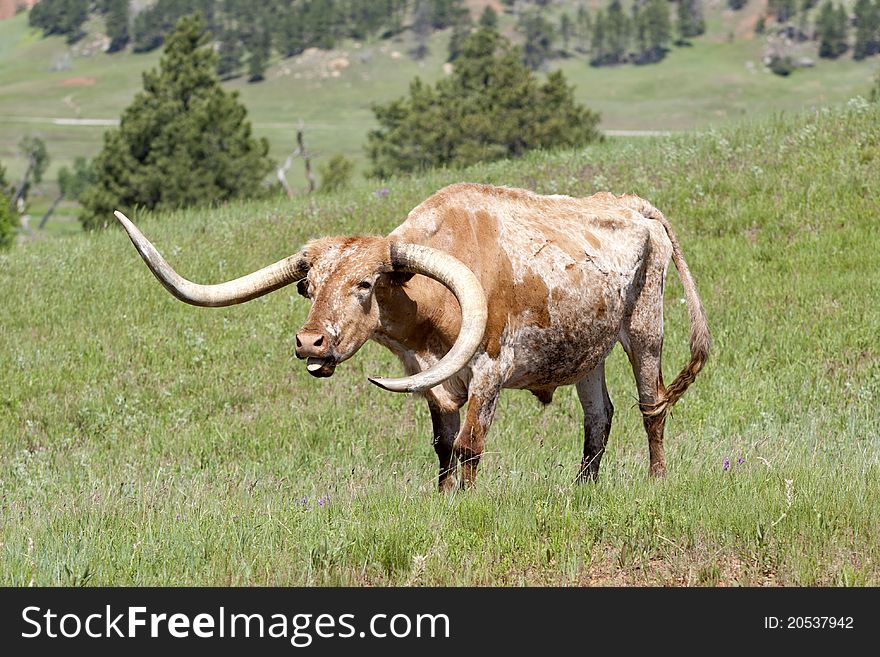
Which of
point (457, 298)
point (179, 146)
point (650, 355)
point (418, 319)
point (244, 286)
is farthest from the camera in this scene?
point (179, 146)

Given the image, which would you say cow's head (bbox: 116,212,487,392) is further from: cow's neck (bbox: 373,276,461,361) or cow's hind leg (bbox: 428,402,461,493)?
cow's hind leg (bbox: 428,402,461,493)

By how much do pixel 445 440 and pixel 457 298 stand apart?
1581 mm

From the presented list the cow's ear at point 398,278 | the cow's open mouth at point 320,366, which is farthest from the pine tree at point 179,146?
the cow's open mouth at point 320,366

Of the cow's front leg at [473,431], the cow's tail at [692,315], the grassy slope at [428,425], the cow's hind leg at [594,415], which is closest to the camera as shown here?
the grassy slope at [428,425]

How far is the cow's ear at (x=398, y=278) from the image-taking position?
23.0ft

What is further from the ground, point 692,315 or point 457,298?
point 457,298

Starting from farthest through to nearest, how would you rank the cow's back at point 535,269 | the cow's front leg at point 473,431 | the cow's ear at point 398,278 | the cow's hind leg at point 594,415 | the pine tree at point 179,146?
the pine tree at point 179,146, the cow's hind leg at point 594,415, the cow's back at point 535,269, the cow's front leg at point 473,431, the cow's ear at point 398,278

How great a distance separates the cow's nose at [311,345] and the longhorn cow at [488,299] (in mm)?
11

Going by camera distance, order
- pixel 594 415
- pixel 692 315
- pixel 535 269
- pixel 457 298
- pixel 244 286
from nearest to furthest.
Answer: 1. pixel 457 298
2. pixel 244 286
3. pixel 535 269
4. pixel 594 415
5. pixel 692 315

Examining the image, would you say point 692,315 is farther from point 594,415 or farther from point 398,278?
point 398,278

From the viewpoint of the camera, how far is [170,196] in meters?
55.1

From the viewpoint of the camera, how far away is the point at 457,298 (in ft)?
21.6

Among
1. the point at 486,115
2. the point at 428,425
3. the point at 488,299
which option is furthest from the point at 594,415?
the point at 486,115

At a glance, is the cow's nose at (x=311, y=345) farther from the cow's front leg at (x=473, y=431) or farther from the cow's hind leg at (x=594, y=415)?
the cow's hind leg at (x=594, y=415)
